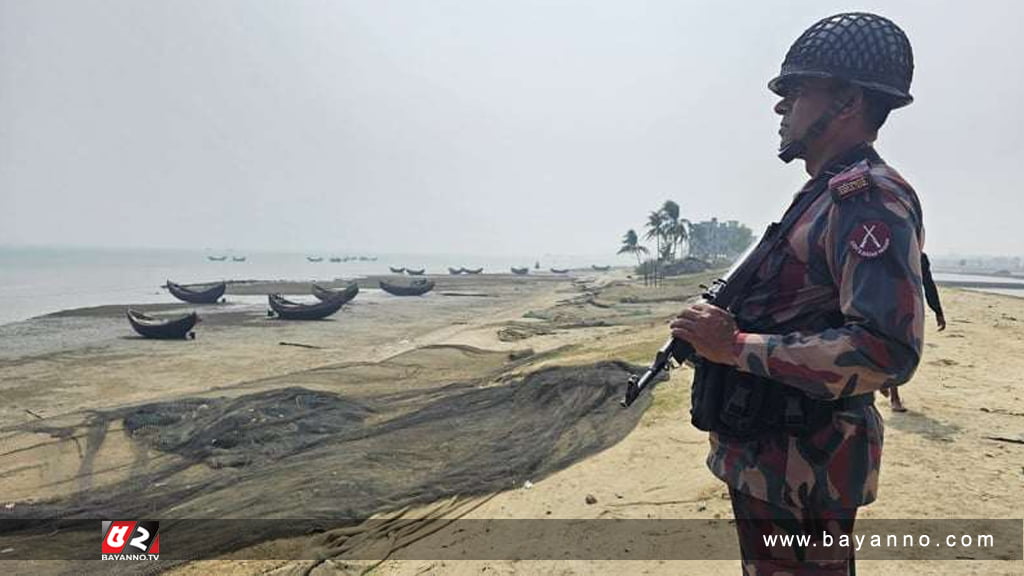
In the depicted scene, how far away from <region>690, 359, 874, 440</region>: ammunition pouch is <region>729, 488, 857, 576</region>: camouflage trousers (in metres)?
0.28

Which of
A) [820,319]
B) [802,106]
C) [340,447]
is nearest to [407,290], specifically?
[340,447]

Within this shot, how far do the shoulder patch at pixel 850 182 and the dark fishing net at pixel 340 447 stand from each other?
5467 mm

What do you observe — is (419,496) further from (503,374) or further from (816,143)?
(503,374)

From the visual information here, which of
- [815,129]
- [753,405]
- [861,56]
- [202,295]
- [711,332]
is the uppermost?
[861,56]

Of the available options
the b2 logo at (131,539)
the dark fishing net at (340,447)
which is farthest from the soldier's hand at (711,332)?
the b2 logo at (131,539)

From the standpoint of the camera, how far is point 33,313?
38594 millimetres

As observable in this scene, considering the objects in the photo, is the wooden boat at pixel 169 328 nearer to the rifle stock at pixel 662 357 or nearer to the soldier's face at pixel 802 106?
the rifle stock at pixel 662 357

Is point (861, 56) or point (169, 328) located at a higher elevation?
point (861, 56)

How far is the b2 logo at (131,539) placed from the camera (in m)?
5.56

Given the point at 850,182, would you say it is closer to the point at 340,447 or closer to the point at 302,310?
the point at 340,447

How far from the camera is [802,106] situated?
2.02 meters

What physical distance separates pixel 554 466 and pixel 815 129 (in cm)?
564

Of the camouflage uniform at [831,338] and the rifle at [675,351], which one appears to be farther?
the rifle at [675,351]

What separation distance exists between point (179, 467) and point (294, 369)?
10.7m
